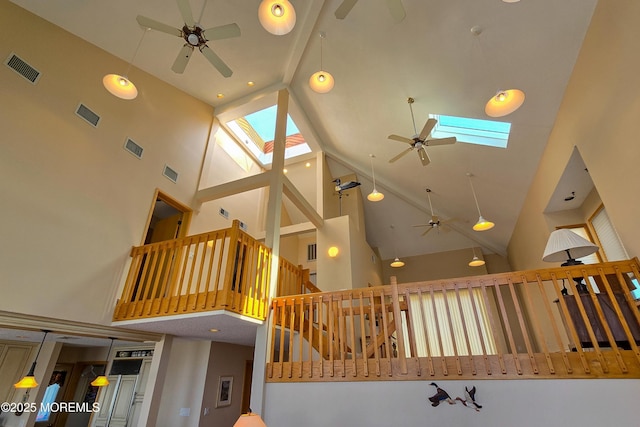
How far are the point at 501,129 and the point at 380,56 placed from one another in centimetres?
254

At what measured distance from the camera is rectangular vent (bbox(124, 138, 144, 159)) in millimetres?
5165

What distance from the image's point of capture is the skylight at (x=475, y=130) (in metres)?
5.45

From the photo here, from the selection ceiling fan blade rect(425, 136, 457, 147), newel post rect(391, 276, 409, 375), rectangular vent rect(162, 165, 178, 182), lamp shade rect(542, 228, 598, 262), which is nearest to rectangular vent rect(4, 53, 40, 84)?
rectangular vent rect(162, 165, 178, 182)

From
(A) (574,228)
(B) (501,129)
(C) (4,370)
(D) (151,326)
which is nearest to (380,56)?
(B) (501,129)

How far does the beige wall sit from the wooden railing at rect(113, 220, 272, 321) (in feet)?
15.3

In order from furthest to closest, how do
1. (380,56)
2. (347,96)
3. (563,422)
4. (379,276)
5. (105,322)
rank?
(379,276) < (347,96) < (380,56) < (105,322) < (563,422)

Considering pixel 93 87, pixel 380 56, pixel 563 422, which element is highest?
pixel 380 56

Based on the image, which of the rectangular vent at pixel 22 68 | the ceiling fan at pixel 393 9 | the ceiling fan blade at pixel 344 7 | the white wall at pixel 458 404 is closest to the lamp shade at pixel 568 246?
the white wall at pixel 458 404

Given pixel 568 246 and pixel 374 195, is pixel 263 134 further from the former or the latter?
pixel 568 246

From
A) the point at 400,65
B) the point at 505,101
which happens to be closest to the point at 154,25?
the point at 400,65

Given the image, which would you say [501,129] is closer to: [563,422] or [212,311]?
[563,422]

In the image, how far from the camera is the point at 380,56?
17.1 feet

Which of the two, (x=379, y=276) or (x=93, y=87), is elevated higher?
(x=93, y=87)

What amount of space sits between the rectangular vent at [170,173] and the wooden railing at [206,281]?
1.63 metres
